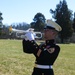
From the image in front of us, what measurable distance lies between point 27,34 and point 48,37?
36cm

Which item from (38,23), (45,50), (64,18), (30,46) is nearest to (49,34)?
(45,50)

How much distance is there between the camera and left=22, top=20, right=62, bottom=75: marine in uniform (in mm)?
5285

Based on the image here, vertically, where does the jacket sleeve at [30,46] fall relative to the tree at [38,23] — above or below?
below

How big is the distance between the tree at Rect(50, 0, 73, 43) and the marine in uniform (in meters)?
75.0

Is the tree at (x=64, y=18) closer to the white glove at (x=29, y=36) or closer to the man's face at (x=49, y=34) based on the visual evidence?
the man's face at (x=49, y=34)

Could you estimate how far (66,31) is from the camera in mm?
81312

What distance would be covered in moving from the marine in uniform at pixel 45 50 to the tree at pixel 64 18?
74984 millimetres

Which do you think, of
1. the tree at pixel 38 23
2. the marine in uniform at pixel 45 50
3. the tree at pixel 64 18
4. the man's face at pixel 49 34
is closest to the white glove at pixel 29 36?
the marine in uniform at pixel 45 50

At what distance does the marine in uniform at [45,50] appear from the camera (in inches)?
208

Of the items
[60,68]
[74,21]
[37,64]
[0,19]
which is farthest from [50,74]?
[0,19]

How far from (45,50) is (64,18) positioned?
7617 cm

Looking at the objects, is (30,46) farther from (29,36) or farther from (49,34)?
(49,34)

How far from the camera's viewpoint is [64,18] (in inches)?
3189

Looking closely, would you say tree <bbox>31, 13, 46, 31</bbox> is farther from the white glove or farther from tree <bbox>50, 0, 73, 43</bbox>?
the white glove
